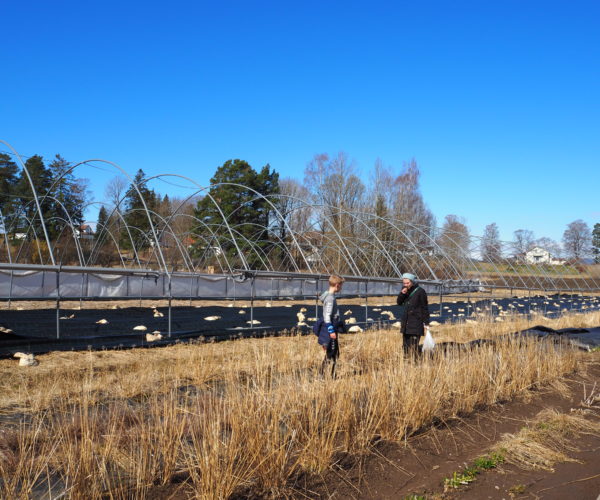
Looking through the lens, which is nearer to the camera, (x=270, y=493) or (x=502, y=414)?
(x=270, y=493)

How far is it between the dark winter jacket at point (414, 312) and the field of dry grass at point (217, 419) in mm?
967

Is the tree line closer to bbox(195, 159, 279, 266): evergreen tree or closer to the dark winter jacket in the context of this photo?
bbox(195, 159, 279, 266): evergreen tree

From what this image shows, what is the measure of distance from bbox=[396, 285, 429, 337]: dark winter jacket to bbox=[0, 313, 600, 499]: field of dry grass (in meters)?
0.97

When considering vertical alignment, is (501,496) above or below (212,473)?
below

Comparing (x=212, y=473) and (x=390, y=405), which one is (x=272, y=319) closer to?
(x=390, y=405)

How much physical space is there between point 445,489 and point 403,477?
0.39 metres

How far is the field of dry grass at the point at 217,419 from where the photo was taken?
3.54 m

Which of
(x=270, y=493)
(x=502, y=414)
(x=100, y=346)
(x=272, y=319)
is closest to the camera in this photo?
(x=270, y=493)

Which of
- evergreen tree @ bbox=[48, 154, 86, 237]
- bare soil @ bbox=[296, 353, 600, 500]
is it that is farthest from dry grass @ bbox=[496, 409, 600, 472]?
evergreen tree @ bbox=[48, 154, 86, 237]

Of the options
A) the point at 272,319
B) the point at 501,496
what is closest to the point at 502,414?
the point at 501,496

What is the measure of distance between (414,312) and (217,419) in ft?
16.8

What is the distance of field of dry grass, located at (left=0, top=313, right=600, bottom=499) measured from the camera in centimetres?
354

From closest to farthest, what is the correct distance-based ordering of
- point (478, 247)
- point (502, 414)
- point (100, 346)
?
point (502, 414), point (100, 346), point (478, 247)

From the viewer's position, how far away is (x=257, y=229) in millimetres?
41656
